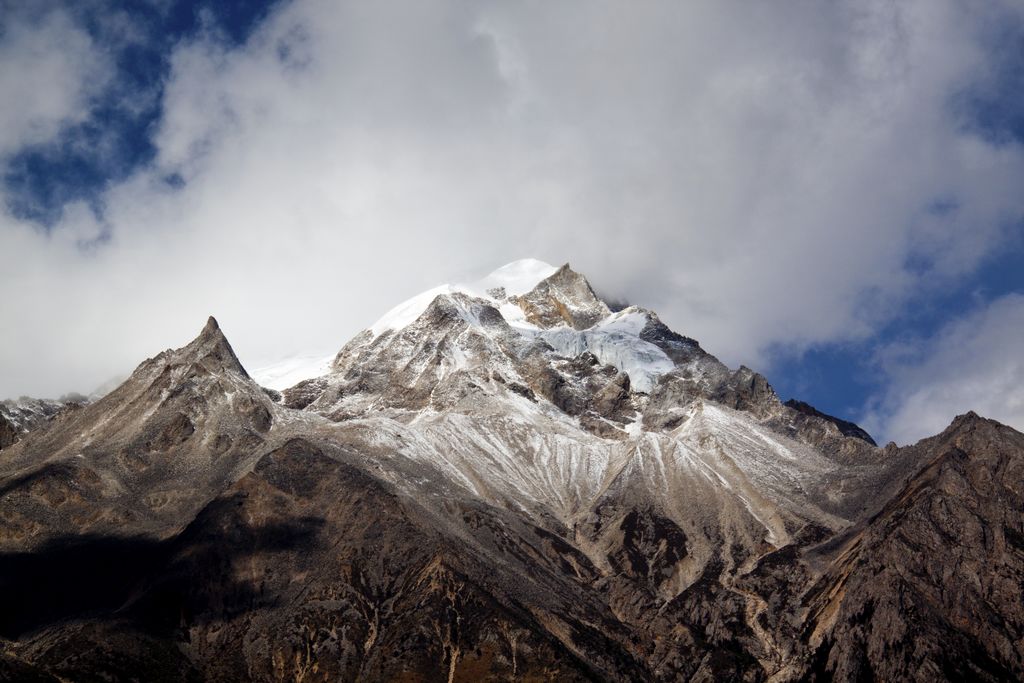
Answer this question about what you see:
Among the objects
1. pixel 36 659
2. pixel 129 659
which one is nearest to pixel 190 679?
pixel 129 659

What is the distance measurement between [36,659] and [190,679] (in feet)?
85.4

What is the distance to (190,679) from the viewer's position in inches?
7844

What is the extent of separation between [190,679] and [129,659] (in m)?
11.0

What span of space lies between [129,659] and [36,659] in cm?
1532

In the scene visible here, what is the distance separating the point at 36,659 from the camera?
197 m

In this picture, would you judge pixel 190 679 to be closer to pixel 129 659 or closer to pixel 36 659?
pixel 129 659

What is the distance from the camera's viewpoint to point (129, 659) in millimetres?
198875
